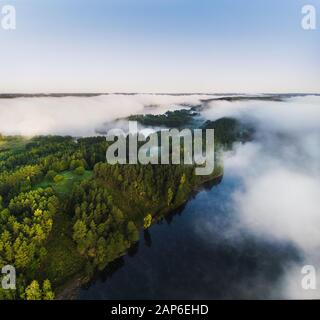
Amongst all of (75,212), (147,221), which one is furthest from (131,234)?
(75,212)

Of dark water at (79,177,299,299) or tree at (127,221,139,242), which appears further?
tree at (127,221,139,242)

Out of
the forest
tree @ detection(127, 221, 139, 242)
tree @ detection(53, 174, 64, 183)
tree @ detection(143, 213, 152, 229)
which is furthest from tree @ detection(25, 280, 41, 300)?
tree @ detection(53, 174, 64, 183)

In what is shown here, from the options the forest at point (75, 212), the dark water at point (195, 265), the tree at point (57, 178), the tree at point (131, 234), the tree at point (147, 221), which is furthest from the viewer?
the tree at point (57, 178)

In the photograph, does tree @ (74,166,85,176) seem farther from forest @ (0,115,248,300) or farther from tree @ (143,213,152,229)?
tree @ (143,213,152,229)

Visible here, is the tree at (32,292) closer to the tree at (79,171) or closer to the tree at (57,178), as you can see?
the tree at (57,178)

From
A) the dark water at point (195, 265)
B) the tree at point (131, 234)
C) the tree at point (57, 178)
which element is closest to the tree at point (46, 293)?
the dark water at point (195, 265)

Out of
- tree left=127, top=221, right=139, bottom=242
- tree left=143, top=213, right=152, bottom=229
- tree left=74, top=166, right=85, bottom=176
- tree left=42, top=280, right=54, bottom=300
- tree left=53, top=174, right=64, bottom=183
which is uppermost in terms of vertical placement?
tree left=74, top=166, right=85, bottom=176
